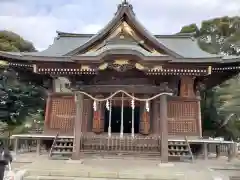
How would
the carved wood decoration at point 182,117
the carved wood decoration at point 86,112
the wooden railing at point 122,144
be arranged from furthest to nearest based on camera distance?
the carved wood decoration at point 86,112 < the carved wood decoration at point 182,117 < the wooden railing at point 122,144

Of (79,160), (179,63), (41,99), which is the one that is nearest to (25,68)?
(79,160)

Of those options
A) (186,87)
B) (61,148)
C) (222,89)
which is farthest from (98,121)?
(222,89)

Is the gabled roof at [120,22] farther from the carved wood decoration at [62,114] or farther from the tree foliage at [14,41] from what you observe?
the tree foliage at [14,41]

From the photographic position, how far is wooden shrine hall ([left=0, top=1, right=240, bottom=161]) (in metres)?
10.6

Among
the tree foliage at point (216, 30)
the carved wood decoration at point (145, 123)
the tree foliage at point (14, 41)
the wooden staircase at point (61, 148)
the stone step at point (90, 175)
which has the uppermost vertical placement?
the tree foliage at point (216, 30)

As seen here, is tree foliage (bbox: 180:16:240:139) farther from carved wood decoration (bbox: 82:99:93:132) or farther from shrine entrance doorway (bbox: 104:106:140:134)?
carved wood decoration (bbox: 82:99:93:132)

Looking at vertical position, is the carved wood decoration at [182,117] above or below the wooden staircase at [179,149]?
above

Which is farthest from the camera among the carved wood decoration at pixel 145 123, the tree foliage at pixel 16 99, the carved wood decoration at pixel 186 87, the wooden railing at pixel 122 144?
the tree foliage at pixel 16 99

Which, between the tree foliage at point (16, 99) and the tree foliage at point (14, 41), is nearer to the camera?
the tree foliage at point (16, 99)

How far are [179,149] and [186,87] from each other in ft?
9.41

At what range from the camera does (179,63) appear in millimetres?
11133

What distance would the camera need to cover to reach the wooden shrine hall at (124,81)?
1063 centimetres

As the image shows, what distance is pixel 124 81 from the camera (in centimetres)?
1223

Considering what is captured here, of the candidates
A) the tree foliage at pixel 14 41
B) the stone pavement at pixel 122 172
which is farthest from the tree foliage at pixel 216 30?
the stone pavement at pixel 122 172
